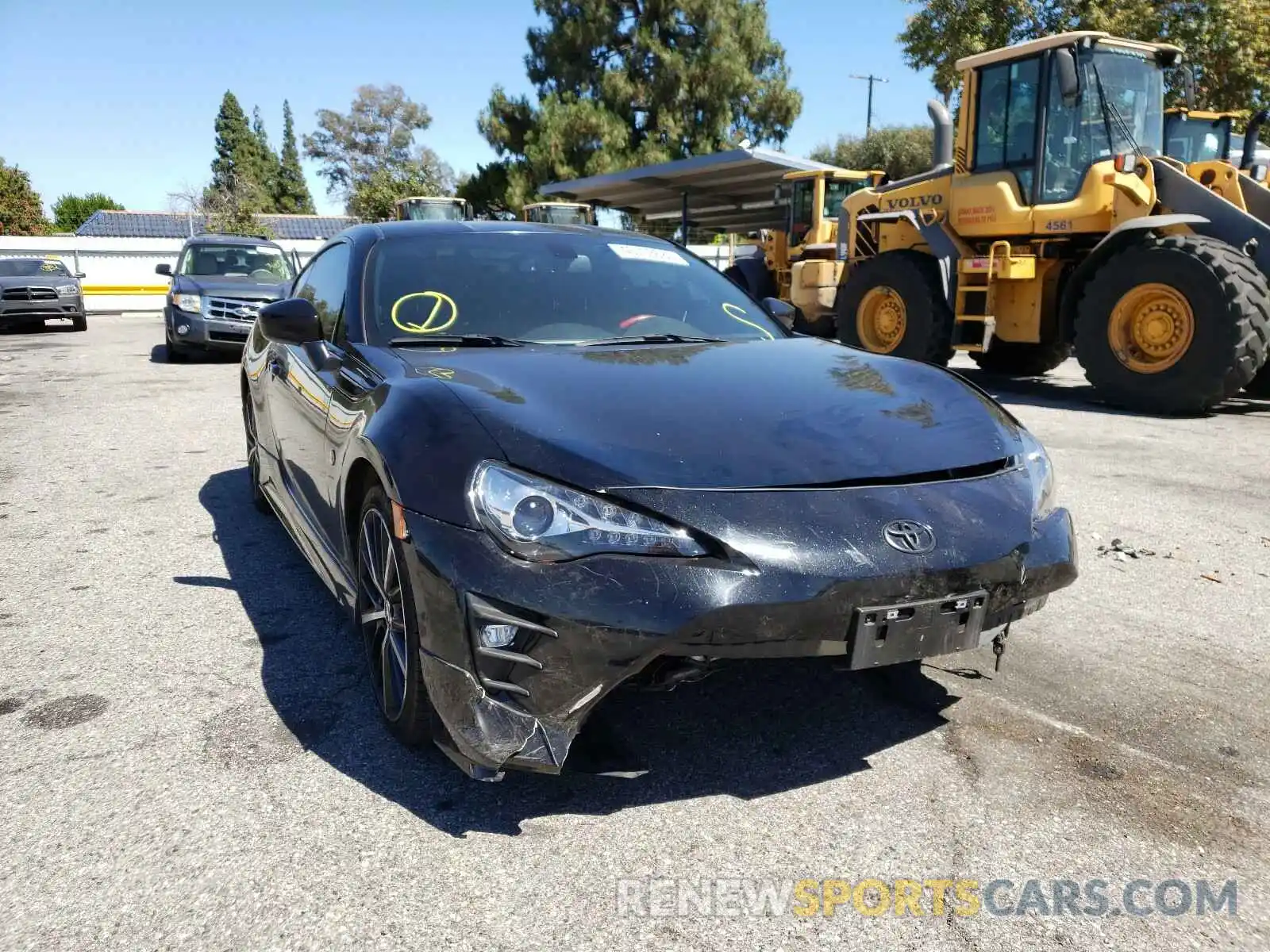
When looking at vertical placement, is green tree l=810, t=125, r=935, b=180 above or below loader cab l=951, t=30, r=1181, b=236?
above

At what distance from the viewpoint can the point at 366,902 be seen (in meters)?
2.04

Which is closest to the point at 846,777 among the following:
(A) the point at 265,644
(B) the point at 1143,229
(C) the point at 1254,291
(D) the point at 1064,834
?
(D) the point at 1064,834

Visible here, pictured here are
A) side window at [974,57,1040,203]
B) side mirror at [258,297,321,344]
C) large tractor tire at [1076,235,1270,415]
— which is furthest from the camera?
side window at [974,57,1040,203]

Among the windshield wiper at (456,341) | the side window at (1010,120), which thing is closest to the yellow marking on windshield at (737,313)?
the windshield wiper at (456,341)

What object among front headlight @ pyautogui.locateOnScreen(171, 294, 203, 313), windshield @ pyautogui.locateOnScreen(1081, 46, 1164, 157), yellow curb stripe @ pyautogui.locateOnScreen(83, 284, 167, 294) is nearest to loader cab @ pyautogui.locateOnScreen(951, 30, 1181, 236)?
windshield @ pyautogui.locateOnScreen(1081, 46, 1164, 157)

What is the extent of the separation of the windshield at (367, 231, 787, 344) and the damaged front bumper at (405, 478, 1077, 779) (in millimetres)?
1235

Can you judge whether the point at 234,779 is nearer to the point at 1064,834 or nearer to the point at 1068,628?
the point at 1064,834

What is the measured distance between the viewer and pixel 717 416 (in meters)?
2.58

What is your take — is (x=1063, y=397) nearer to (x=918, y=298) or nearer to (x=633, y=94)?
(x=918, y=298)

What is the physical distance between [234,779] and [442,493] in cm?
94

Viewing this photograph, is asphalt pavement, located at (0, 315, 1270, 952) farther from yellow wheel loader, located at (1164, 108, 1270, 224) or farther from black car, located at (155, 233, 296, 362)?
black car, located at (155, 233, 296, 362)

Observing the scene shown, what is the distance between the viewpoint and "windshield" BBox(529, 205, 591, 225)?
23156 mm

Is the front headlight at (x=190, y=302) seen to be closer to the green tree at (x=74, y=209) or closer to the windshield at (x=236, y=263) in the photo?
the windshield at (x=236, y=263)

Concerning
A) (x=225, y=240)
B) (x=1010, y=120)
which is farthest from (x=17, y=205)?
(x=1010, y=120)
